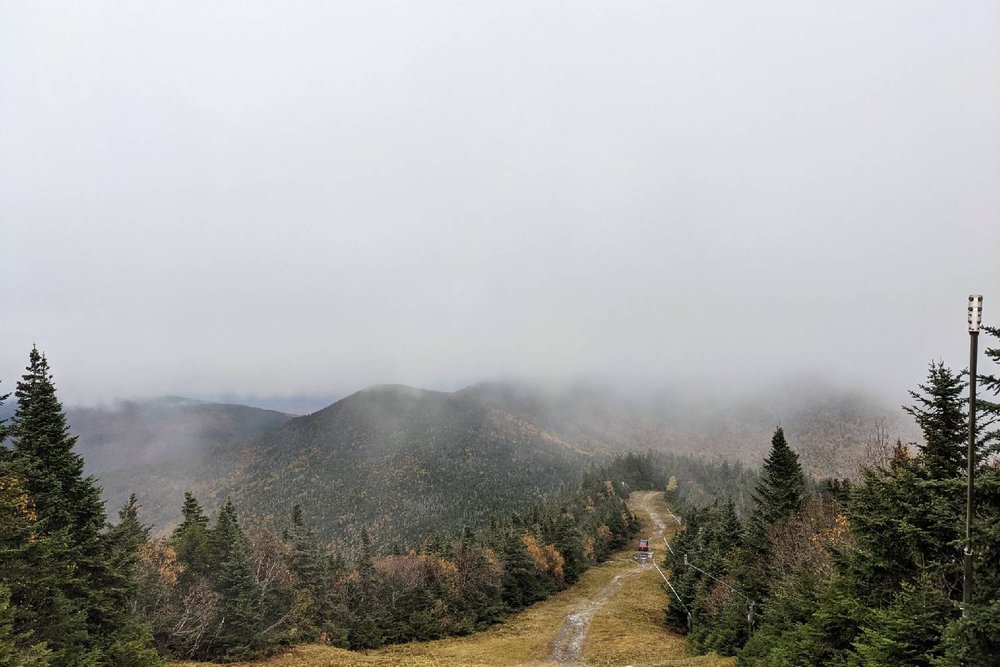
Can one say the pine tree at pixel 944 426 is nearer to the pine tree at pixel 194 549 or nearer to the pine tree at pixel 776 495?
the pine tree at pixel 776 495

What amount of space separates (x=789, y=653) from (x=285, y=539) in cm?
4200

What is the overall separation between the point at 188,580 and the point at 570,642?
105 ft

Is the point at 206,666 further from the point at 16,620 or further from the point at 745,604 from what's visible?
the point at 745,604

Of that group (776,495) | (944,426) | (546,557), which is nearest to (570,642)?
(546,557)

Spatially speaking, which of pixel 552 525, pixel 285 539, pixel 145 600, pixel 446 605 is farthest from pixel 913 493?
pixel 552 525

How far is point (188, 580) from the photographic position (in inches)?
1294

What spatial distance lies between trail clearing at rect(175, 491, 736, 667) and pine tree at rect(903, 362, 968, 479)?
2027 centimetres

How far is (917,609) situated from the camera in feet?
43.4

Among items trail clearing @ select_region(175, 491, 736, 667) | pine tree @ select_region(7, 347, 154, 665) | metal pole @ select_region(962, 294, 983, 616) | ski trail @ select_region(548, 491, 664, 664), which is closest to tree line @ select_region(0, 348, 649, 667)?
pine tree @ select_region(7, 347, 154, 665)

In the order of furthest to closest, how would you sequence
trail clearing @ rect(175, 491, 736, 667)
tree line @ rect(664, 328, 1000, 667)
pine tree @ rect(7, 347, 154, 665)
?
trail clearing @ rect(175, 491, 736, 667) < pine tree @ rect(7, 347, 154, 665) < tree line @ rect(664, 328, 1000, 667)

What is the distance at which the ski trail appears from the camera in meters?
41.0

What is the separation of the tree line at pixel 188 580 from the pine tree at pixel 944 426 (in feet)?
86.7

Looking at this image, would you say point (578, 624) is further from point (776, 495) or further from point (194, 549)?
point (194, 549)

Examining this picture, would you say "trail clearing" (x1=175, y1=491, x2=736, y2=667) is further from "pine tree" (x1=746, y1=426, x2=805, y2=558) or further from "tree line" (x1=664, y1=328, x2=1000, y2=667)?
"tree line" (x1=664, y1=328, x2=1000, y2=667)
